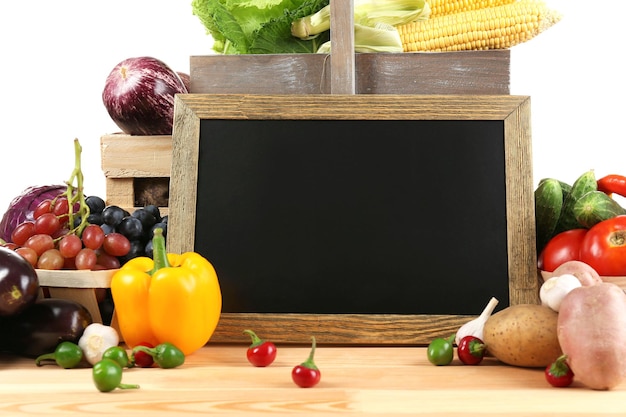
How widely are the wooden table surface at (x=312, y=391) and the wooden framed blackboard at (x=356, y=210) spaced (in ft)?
0.42

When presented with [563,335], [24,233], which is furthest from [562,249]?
[24,233]

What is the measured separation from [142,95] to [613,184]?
1.18 meters

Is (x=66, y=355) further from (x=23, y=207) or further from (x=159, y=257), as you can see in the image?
(x=23, y=207)

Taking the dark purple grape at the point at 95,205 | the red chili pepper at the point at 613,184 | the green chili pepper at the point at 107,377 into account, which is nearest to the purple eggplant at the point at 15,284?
the green chili pepper at the point at 107,377

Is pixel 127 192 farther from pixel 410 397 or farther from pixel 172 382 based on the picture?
pixel 410 397

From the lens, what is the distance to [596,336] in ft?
4.36

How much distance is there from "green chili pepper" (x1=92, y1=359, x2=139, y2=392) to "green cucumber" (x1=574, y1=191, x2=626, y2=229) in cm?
102

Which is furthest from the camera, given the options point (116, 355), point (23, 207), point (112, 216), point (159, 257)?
point (23, 207)

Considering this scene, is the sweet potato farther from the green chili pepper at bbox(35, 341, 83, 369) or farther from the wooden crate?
the wooden crate

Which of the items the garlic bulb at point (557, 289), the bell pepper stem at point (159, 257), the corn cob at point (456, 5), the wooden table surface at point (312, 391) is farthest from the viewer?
the corn cob at point (456, 5)

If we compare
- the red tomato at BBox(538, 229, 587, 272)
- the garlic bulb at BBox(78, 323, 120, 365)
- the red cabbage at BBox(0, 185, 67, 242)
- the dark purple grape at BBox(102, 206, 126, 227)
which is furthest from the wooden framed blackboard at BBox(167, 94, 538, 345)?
the red cabbage at BBox(0, 185, 67, 242)

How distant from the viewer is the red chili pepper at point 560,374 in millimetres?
1373

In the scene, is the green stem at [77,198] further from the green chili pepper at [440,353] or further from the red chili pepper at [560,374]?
the red chili pepper at [560,374]

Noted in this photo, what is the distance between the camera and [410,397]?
1325 mm
